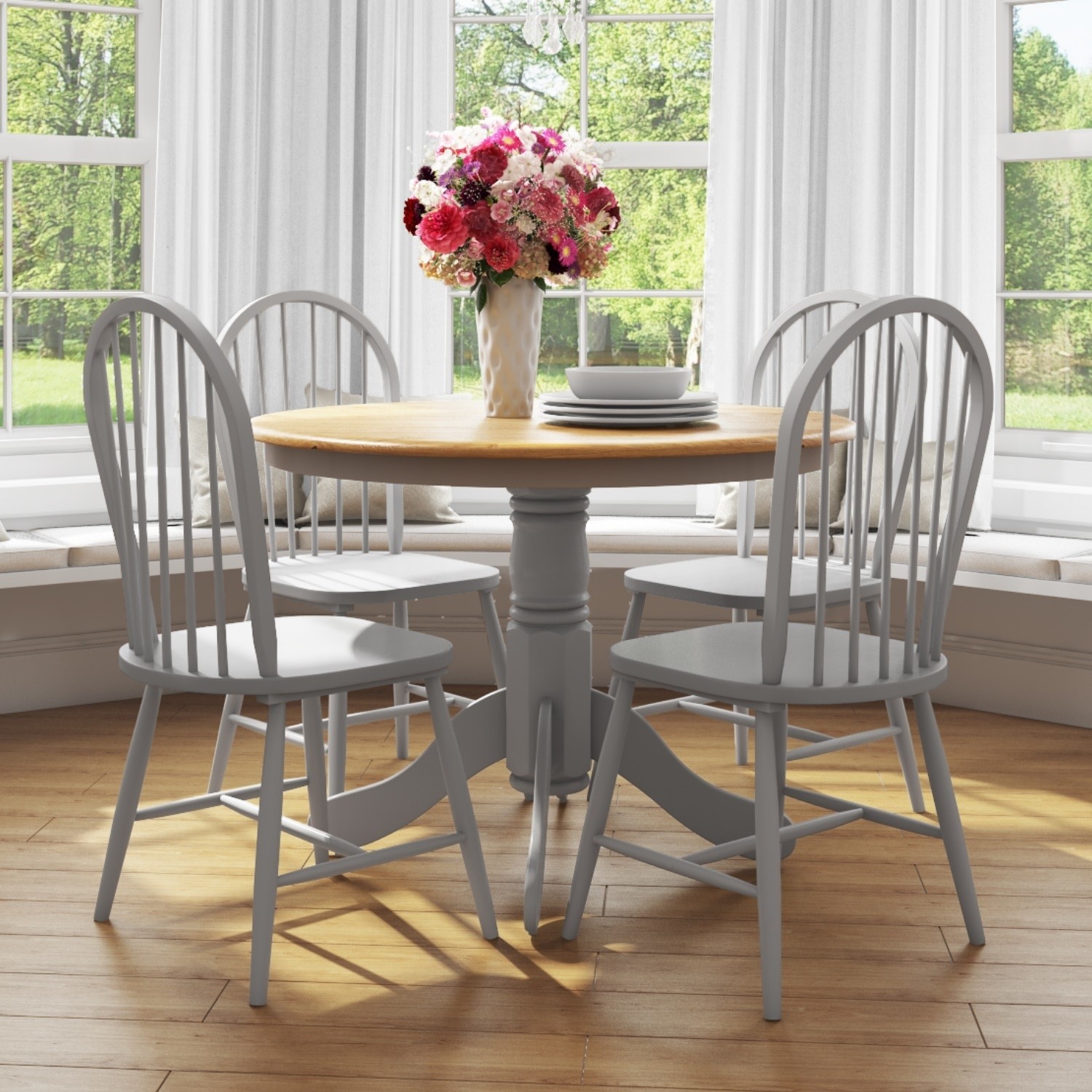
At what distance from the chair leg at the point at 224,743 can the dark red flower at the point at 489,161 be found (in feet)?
3.63

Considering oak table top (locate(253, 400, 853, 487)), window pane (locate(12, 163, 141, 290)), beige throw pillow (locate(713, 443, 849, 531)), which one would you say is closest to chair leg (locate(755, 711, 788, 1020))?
oak table top (locate(253, 400, 853, 487))

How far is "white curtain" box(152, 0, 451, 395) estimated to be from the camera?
388cm

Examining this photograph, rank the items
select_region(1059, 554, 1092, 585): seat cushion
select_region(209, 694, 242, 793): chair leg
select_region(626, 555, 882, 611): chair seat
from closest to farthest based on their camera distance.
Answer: select_region(626, 555, 882, 611): chair seat < select_region(209, 694, 242, 793): chair leg < select_region(1059, 554, 1092, 585): seat cushion

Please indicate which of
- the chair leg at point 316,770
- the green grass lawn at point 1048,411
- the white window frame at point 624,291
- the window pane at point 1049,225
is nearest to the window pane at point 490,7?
the white window frame at point 624,291

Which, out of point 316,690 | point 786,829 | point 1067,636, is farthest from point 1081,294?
point 316,690

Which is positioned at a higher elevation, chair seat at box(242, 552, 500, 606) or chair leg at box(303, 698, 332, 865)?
chair seat at box(242, 552, 500, 606)

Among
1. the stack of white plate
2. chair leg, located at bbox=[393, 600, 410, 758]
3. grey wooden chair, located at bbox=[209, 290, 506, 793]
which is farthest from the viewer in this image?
chair leg, located at bbox=[393, 600, 410, 758]

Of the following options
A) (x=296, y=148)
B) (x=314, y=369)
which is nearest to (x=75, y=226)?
(x=296, y=148)

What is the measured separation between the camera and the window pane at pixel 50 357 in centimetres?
402

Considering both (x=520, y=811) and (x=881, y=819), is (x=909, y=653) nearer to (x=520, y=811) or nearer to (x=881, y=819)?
(x=881, y=819)

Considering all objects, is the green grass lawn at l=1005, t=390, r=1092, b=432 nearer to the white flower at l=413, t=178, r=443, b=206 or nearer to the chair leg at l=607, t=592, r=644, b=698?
the chair leg at l=607, t=592, r=644, b=698

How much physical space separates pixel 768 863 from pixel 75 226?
9.27ft

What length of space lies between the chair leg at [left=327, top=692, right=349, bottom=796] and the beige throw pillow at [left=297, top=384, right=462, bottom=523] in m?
1.02

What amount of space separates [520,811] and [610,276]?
6.03 feet
